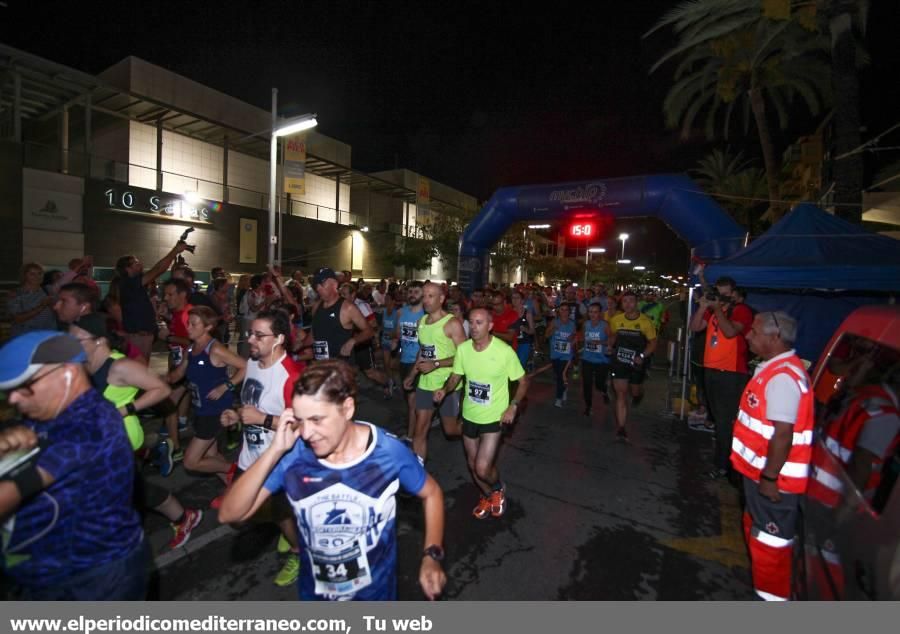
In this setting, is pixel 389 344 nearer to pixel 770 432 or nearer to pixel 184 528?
pixel 184 528

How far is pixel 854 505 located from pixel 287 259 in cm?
2709

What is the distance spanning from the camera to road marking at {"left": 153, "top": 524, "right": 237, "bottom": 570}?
3.51 m

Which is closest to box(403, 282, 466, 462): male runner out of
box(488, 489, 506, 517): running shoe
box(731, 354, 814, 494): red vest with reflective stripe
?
box(488, 489, 506, 517): running shoe

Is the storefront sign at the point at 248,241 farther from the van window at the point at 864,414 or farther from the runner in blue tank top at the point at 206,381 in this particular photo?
the van window at the point at 864,414

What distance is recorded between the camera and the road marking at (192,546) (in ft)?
11.5

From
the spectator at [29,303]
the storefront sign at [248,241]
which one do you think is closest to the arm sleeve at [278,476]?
the spectator at [29,303]

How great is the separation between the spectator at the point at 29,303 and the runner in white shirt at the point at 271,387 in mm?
5400

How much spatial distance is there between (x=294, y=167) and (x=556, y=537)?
1529 cm

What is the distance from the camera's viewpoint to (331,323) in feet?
19.6

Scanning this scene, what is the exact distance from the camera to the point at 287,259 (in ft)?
86.8

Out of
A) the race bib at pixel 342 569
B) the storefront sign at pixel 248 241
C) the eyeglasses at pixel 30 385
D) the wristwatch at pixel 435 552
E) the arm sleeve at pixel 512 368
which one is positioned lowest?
the race bib at pixel 342 569

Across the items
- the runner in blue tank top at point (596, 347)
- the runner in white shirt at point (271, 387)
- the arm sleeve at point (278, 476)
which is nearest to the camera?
the arm sleeve at point (278, 476)

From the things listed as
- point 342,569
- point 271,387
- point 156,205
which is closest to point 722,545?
point 342,569
